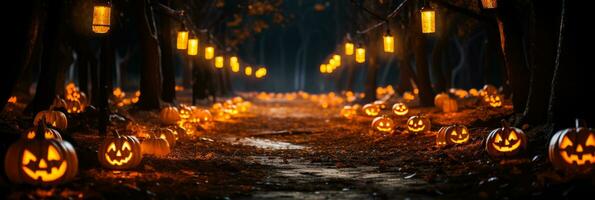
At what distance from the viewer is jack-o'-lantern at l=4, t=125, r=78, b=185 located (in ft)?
29.2

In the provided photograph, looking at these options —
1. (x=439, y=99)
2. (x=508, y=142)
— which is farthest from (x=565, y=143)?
(x=439, y=99)

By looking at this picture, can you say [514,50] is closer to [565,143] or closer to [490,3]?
[490,3]

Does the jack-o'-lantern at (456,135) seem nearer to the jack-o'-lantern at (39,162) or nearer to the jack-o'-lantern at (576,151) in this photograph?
the jack-o'-lantern at (576,151)

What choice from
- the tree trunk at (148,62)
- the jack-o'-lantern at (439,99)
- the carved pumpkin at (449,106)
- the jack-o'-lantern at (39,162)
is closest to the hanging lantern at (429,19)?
the carved pumpkin at (449,106)

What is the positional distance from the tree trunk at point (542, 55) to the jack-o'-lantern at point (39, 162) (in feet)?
29.0

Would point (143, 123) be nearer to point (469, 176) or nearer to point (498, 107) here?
point (498, 107)

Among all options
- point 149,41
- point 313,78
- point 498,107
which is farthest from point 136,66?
point 498,107

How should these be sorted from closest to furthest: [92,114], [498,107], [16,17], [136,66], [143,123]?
[16,17], [92,114], [143,123], [498,107], [136,66]

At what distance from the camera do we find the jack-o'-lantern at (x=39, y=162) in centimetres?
A: 889

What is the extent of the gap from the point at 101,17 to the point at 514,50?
30.9 feet

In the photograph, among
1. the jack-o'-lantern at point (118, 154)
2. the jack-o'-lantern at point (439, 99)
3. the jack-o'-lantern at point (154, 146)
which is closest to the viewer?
the jack-o'-lantern at point (118, 154)

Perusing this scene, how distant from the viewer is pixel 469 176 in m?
10.8

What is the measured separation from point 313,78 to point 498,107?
239 ft

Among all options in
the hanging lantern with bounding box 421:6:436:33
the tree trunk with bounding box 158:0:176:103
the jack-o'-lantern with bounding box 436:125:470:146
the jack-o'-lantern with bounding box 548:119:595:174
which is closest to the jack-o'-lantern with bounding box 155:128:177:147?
the jack-o'-lantern with bounding box 436:125:470:146
